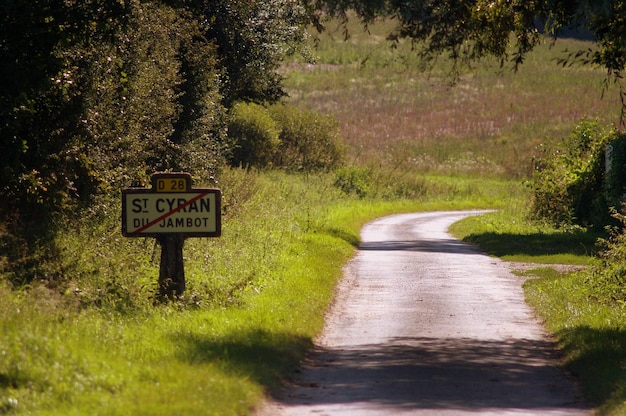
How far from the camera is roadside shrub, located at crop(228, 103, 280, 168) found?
52688 mm

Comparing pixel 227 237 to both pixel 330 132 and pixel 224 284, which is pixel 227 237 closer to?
pixel 224 284

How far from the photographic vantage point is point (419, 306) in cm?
1920

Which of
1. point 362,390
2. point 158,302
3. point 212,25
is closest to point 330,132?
point 212,25

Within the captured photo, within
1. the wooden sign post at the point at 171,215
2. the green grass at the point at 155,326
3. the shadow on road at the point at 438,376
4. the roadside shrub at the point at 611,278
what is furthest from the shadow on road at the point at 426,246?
the shadow on road at the point at 438,376

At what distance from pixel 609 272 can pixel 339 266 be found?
7.87 m

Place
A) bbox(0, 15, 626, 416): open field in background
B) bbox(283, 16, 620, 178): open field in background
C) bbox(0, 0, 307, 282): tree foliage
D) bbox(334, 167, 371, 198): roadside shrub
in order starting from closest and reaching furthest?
bbox(0, 15, 626, 416): open field in background, bbox(0, 0, 307, 282): tree foliage, bbox(334, 167, 371, 198): roadside shrub, bbox(283, 16, 620, 178): open field in background

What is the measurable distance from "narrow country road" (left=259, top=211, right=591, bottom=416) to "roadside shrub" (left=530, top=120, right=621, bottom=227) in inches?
522

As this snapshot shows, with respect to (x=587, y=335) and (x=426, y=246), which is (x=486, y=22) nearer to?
(x=587, y=335)

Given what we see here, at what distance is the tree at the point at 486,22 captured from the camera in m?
15.8

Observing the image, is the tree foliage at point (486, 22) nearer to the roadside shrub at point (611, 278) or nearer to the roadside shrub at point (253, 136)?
the roadside shrub at point (611, 278)

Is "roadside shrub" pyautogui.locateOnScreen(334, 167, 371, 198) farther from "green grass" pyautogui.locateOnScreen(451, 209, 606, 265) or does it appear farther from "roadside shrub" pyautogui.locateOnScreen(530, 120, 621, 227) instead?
"roadside shrub" pyautogui.locateOnScreen(530, 120, 621, 227)

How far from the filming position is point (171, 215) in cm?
1636

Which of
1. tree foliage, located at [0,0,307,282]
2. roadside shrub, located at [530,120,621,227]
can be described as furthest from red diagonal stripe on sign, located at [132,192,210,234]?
roadside shrub, located at [530,120,621,227]

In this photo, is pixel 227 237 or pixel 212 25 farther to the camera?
pixel 212 25
